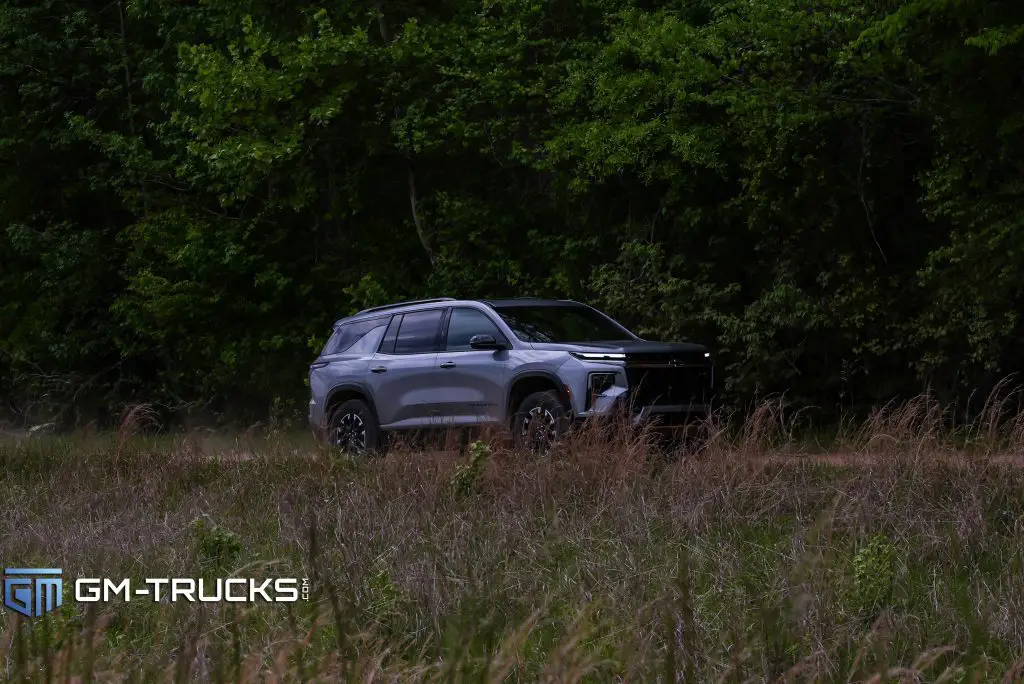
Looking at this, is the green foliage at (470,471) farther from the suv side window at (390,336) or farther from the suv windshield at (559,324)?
the suv side window at (390,336)

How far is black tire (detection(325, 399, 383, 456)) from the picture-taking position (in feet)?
51.0

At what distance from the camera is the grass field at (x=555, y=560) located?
174 inches

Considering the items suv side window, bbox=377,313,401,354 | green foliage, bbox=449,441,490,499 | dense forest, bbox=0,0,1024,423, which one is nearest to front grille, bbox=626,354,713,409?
green foliage, bbox=449,441,490,499

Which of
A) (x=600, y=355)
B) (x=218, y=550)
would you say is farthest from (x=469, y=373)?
(x=218, y=550)

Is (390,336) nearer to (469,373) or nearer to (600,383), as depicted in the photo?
(469,373)

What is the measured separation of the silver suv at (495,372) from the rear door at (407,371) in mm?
13

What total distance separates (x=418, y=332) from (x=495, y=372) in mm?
1558

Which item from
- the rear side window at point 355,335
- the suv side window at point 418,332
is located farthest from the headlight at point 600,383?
the rear side window at point 355,335

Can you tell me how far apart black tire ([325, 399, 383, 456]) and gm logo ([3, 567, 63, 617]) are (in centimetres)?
926

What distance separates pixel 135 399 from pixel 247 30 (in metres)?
8.92

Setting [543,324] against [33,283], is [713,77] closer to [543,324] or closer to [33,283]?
[543,324]

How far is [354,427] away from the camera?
15.8 metres

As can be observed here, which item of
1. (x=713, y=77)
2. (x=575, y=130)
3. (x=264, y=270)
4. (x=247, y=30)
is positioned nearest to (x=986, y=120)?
(x=713, y=77)

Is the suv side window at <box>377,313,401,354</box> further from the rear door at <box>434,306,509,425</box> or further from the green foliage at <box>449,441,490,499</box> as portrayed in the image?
the green foliage at <box>449,441,490,499</box>
